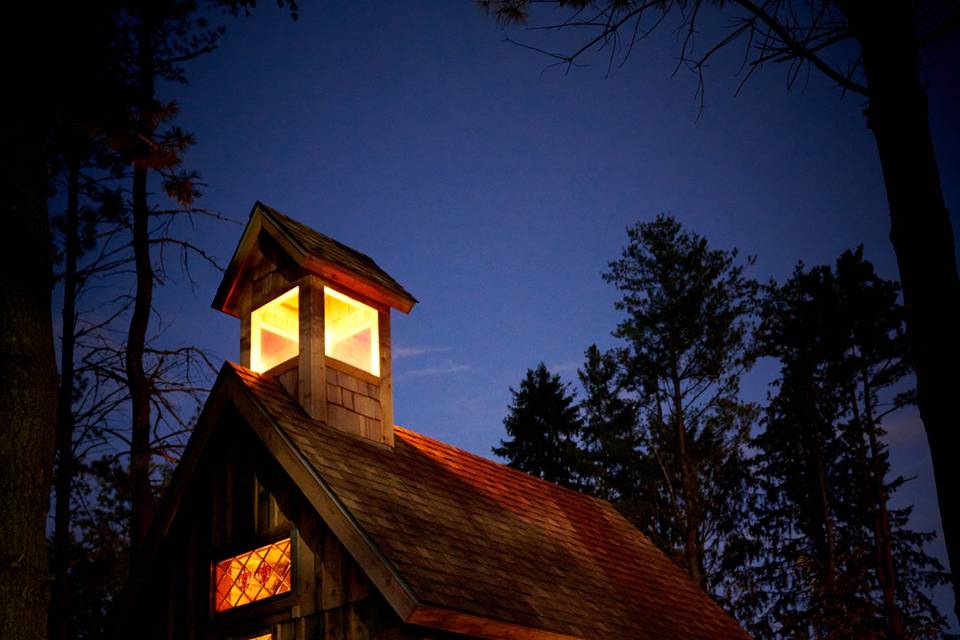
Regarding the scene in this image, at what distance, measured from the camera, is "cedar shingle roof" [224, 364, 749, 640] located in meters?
9.75

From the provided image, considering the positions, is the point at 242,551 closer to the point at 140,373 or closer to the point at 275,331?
the point at 275,331

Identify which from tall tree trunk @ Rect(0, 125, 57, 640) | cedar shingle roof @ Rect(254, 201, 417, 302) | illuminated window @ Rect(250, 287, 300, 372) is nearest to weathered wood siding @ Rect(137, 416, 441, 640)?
illuminated window @ Rect(250, 287, 300, 372)

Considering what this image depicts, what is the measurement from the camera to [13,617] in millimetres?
5875

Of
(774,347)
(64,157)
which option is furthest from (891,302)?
(64,157)

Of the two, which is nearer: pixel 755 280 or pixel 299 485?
pixel 299 485

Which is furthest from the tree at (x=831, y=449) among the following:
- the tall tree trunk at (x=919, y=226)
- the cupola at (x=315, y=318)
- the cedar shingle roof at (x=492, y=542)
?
the tall tree trunk at (x=919, y=226)

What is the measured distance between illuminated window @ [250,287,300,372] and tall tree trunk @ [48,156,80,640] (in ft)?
13.3

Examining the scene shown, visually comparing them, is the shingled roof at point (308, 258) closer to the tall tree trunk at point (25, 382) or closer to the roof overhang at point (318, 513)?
the roof overhang at point (318, 513)

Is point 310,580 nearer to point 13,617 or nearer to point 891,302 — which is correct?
point 13,617

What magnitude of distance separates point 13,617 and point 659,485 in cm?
2657

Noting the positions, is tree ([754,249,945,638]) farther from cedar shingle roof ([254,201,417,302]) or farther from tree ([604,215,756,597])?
cedar shingle roof ([254,201,417,302])

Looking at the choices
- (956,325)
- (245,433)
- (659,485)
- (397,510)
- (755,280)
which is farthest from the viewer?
(659,485)

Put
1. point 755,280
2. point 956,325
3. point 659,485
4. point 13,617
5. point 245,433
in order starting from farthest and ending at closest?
point 659,485, point 755,280, point 245,433, point 13,617, point 956,325

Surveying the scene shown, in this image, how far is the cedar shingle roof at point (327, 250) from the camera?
39.9ft
